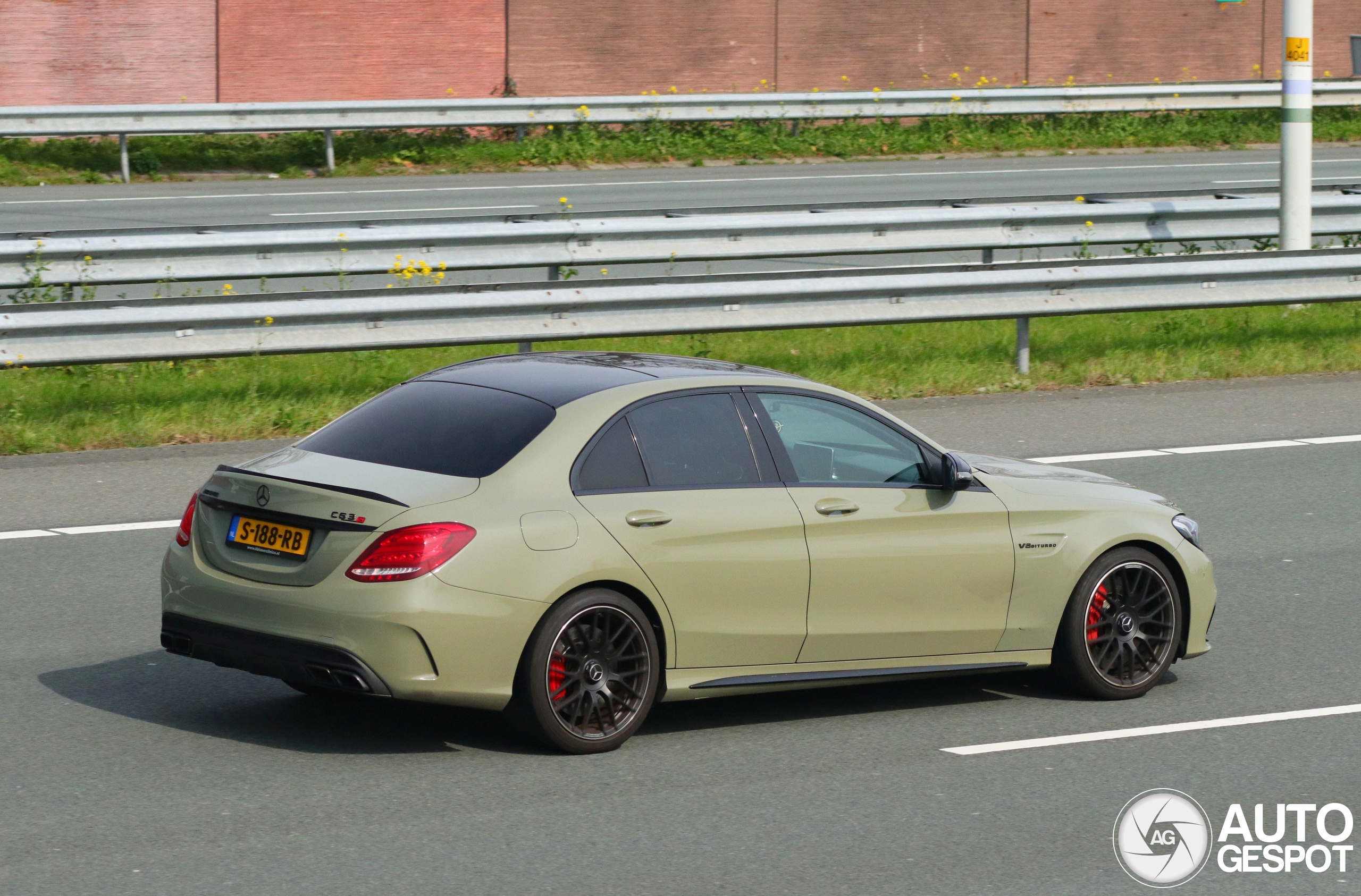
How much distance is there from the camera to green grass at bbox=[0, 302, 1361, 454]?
12.0 meters

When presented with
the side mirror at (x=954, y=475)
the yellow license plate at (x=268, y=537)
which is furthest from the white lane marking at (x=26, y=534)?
the side mirror at (x=954, y=475)

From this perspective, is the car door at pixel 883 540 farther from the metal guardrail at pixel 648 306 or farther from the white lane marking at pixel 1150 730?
the metal guardrail at pixel 648 306

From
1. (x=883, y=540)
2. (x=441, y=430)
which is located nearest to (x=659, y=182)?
(x=883, y=540)

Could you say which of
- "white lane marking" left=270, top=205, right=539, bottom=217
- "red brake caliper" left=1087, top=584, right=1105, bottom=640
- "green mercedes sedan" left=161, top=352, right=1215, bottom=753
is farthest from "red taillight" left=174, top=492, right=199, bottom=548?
"white lane marking" left=270, top=205, right=539, bottom=217

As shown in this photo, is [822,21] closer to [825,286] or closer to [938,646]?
[825,286]

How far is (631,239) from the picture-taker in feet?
45.5

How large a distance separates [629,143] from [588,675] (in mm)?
20275

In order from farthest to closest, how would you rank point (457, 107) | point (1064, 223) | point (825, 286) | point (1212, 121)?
point (1212, 121)
point (457, 107)
point (1064, 223)
point (825, 286)

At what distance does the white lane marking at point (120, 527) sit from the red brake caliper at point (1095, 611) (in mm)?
4674

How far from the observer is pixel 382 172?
24578 millimetres

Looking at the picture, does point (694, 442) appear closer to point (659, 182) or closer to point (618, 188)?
point (618, 188)

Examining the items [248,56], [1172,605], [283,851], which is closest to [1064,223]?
[1172,605]

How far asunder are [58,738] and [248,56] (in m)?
20.8

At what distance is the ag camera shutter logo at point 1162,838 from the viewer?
18.2 feet
